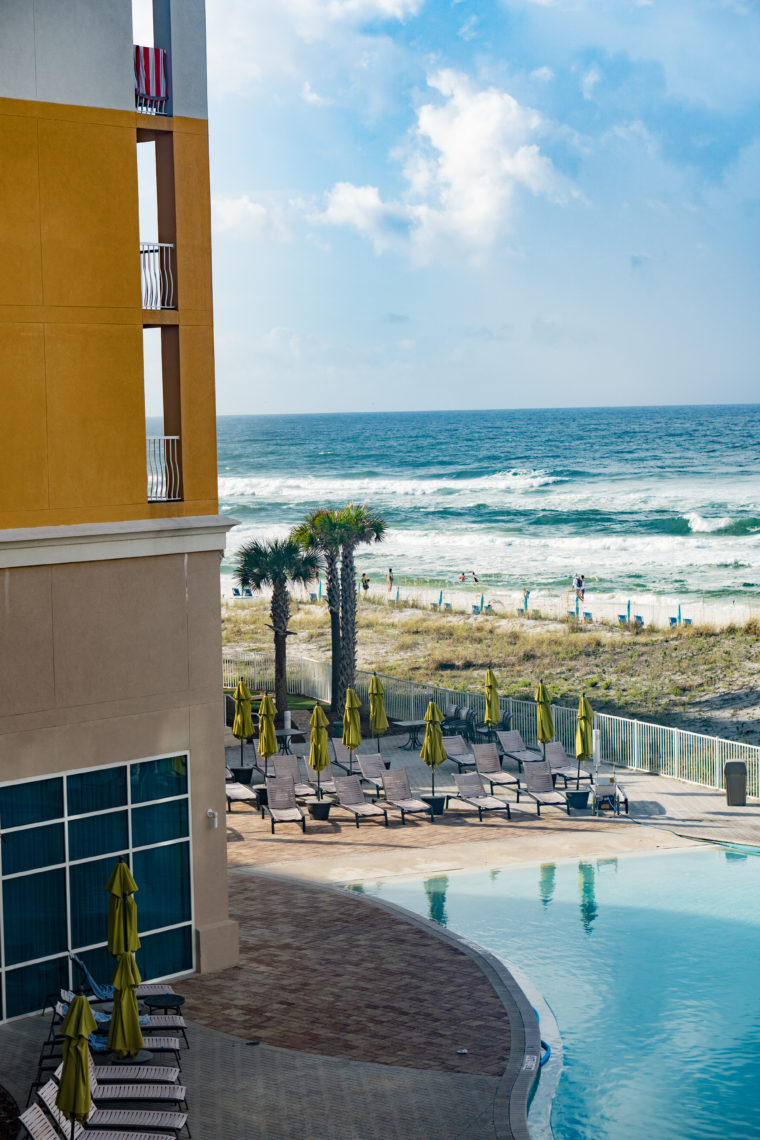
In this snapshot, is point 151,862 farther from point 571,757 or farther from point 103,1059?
point 571,757

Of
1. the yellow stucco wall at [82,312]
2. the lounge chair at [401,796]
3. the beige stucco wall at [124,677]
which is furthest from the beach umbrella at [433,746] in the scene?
the yellow stucco wall at [82,312]

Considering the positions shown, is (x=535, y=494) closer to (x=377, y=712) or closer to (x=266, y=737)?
(x=377, y=712)

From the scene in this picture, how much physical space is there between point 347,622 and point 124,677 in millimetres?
17223

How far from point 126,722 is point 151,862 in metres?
1.86

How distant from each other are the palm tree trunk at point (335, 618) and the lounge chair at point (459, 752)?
5.65m

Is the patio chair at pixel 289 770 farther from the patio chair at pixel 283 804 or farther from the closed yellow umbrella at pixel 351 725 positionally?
the closed yellow umbrella at pixel 351 725

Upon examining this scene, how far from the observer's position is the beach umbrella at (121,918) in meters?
13.8

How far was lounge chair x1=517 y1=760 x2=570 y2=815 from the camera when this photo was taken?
24359 millimetres

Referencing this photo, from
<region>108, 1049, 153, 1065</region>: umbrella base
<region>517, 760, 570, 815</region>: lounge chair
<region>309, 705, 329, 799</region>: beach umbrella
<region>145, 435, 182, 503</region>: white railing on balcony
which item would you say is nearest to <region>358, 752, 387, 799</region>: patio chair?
<region>309, 705, 329, 799</region>: beach umbrella

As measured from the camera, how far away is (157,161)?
52.1 feet

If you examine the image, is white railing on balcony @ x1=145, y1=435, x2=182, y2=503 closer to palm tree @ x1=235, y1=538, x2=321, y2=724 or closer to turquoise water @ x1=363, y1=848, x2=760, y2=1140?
turquoise water @ x1=363, y1=848, x2=760, y2=1140

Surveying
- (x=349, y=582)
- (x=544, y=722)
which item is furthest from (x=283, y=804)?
(x=349, y=582)

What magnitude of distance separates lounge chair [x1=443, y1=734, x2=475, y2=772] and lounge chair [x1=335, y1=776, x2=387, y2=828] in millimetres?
2899

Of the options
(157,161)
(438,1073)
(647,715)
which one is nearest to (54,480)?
(157,161)
